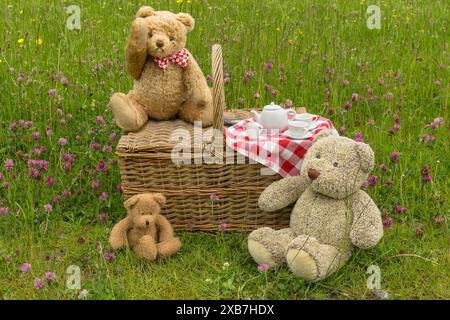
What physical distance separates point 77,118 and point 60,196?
83cm

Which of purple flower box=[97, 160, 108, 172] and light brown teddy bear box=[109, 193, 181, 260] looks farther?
purple flower box=[97, 160, 108, 172]

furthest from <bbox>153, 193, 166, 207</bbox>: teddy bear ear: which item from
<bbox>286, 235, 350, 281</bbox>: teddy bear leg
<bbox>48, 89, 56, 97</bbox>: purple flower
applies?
<bbox>48, 89, 56, 97</bbox>: purple flower

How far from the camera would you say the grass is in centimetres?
286

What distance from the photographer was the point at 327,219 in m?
2.84

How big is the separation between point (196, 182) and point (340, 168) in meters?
0.76

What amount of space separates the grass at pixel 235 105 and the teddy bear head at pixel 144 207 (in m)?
0.18

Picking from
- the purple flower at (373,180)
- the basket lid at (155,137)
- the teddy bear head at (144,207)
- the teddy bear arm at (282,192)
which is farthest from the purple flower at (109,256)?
the purple flower at (373,180)

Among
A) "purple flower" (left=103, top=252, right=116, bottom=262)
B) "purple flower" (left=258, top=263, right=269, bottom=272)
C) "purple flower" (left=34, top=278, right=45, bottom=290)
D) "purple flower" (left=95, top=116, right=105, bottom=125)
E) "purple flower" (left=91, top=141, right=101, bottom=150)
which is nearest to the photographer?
"purple flower" (left=34, top=278, right=45, bottom=290)

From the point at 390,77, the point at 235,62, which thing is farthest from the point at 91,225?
the point at 390,77

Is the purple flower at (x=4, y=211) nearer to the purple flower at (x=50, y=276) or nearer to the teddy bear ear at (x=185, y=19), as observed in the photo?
the purple flower at (x=50, y=276)

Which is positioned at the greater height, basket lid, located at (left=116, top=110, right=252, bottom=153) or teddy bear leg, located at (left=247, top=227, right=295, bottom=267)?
basket lid, located at (left=116, top=110, right=252, bottom=153)

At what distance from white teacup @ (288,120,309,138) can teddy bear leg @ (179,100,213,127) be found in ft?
1.59

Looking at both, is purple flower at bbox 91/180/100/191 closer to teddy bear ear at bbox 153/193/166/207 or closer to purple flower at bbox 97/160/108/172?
purple flower at bbox 97/160/108/172

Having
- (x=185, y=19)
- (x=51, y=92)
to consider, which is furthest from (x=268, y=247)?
(x=51, y=92)
